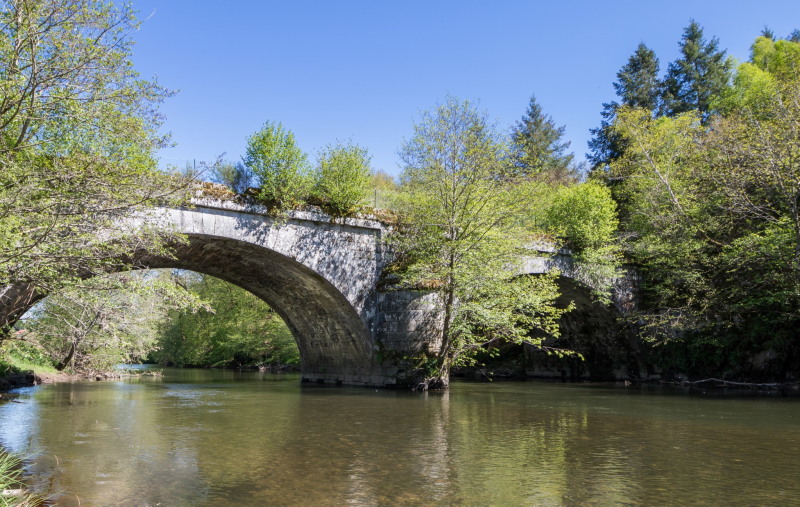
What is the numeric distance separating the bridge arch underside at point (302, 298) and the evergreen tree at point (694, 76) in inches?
1116

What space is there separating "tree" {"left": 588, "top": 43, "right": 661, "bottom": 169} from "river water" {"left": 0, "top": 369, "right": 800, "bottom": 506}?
28024mm

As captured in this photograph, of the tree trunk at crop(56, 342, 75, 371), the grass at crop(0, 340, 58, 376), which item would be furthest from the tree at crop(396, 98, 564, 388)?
the tree trunk at crop(56, 342, 75, 371)

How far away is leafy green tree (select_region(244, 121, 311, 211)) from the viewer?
1421 cm

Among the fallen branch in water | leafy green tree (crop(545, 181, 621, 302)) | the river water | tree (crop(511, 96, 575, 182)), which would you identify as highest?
tree (crop(511, 96, 575, 182))

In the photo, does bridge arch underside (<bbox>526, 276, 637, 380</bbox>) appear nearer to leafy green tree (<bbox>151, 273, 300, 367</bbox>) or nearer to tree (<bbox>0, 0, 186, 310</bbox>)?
leafy green tree (<bbox>151, 273, 300, 367</bbox>)

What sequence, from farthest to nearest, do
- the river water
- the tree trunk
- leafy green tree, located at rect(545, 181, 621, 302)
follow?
the tree trunk, leafy green tree, located at rect(545, 181, 621, 302), the river water

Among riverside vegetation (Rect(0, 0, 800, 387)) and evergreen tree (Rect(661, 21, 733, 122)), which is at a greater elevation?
evergreen tree (Rect(661, 21, 733, 122))

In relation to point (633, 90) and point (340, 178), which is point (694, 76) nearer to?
Answer: point (633, 90)

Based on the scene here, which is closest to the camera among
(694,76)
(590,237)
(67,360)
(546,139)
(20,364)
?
(20,364)

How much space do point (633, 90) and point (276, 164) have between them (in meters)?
30.5

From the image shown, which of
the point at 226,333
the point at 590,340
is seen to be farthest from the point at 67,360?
the point at 590,340

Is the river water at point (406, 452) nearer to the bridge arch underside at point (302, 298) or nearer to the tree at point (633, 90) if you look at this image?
the bridge arch underside at point (302, 298)

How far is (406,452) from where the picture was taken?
711cm

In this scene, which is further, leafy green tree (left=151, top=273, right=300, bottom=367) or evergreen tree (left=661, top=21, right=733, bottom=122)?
evergreen tree (left=661, top=21, right=733, bottom=122)
